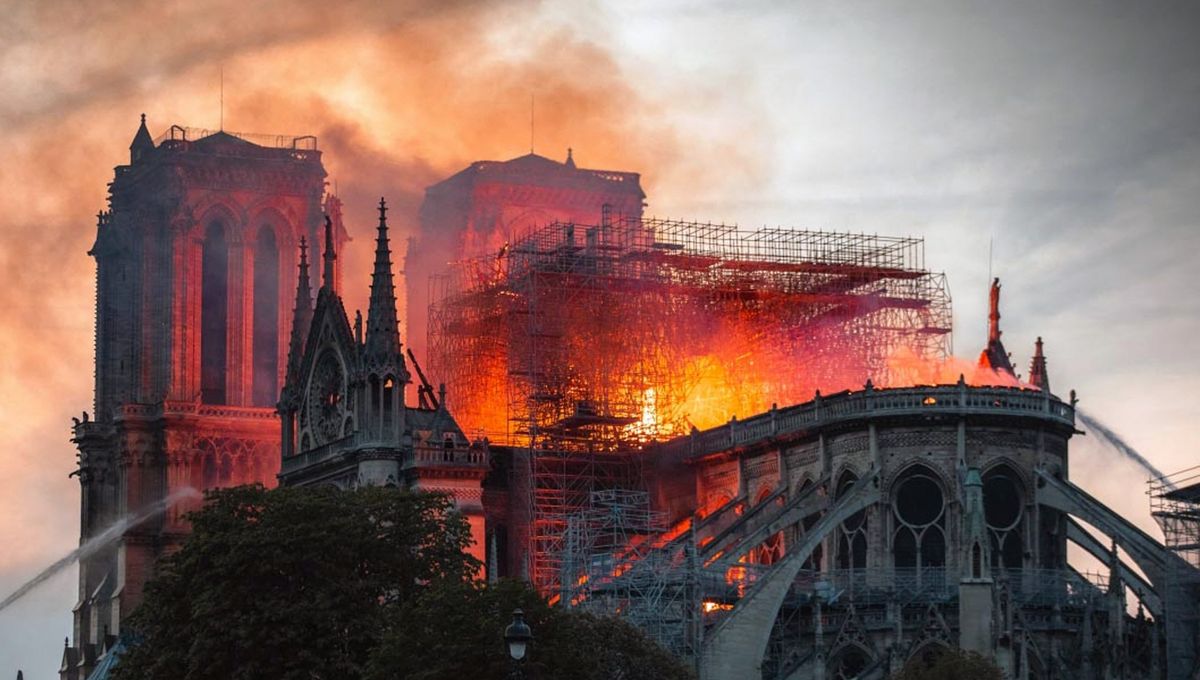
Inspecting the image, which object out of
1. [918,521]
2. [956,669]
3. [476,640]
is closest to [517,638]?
[476,640]

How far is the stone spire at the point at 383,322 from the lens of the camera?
115 m

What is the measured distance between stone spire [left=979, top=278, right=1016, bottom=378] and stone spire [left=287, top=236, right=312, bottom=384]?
28197mm

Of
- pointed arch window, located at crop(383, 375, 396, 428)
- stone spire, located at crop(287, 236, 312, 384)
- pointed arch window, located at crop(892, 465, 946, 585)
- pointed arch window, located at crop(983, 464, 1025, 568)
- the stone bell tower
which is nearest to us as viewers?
pointed arch window, located at crop(892, 465, 946, 585)

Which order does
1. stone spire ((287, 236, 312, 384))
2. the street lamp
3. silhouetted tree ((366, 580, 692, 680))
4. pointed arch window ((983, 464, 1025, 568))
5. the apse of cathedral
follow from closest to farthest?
the street lamp → silhouetted tree ((366, 580, 692, 680)) → pointed arch window ((983, 464, 1025, 568)) → the apse of cathedral → stone spire ((287, 236, 312, 384))

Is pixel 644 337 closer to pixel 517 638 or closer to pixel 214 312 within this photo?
pixel 214 312

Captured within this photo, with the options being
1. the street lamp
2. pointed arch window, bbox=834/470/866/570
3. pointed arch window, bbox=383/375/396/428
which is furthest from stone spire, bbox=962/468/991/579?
the street lamp

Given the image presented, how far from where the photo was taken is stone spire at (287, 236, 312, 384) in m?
125

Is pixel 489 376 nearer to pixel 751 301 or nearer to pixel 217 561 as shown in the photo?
pixel 751 301

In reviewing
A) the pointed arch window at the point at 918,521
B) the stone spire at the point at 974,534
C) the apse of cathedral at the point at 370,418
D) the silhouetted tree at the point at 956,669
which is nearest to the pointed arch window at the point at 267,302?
the apse of cathedral at the point at 370,418

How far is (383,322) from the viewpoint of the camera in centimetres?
11519

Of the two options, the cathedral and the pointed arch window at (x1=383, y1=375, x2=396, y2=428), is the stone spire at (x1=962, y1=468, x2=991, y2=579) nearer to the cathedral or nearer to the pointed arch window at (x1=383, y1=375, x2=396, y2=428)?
the cathedral

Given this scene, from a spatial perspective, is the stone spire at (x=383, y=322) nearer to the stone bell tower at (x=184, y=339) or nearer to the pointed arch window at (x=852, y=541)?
the pointed arch window at (x=852, y=541)

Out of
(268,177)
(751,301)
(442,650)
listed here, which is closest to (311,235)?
(268,177)

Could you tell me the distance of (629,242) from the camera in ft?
423
